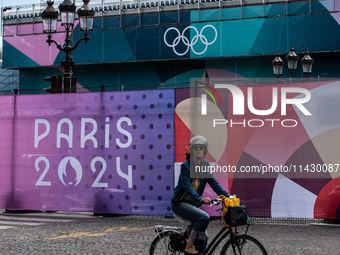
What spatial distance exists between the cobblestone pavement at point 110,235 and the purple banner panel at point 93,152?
41 centimetres

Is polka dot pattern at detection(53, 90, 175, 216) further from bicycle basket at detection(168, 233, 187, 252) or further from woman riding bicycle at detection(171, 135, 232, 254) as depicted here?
woman riding bicycle at detection(171, 135, 232, 254)

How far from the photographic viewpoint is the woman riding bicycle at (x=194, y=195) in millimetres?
6477

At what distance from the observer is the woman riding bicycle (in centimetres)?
648

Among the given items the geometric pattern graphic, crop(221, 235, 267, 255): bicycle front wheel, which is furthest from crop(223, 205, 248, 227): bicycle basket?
the geometric pattern graphic

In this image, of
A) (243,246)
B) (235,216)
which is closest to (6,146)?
(243,246)

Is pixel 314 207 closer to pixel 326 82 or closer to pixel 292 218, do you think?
pixel 292 218

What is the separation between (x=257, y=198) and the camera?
11867mm

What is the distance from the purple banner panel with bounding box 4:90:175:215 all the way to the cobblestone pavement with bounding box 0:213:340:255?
41 cm

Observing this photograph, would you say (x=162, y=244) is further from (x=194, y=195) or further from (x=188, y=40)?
(x=188, y=40)

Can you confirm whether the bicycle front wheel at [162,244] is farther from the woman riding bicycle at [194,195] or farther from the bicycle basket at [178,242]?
the woman riding bicycle at [194,195]

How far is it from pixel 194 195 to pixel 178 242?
688mm

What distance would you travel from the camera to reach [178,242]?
6789 millimetres

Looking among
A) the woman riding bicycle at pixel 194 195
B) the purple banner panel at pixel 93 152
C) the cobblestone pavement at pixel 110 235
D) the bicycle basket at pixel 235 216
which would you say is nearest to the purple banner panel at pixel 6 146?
the purple banner panel at pixel 93 152

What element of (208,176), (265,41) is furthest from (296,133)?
(265,41)
